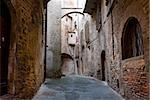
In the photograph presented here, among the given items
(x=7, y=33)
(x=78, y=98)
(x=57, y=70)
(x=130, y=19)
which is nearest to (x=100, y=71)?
(x=57, y=70)

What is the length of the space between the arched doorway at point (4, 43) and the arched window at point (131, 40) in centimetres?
322

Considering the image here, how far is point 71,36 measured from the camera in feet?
84.4

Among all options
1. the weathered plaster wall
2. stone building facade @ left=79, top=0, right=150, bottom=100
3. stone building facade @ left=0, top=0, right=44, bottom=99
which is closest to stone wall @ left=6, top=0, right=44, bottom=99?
stone building facade @ left=0, top=0, right=44, bottom=99

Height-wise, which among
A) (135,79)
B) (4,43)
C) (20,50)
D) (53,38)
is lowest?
(135,79)

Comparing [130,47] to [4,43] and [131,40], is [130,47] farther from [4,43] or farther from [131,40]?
[4,43]

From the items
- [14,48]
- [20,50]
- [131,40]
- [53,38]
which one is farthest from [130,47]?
[53,38]

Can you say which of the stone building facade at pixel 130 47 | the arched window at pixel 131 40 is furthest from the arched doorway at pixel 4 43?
the arched window at pixel 131 40

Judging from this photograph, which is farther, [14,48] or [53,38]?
[53,38]

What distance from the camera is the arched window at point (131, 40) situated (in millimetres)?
5766

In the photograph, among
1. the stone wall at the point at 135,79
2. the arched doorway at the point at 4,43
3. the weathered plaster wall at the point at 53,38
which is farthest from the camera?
the weathered plaster wall at the point at 53,38

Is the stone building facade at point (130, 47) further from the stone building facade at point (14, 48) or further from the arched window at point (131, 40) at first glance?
the stone building facade at point (14, 48)

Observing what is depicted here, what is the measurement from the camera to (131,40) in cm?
638

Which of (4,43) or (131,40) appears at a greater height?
(131,40)

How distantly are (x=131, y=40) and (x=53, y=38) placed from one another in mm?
7822
